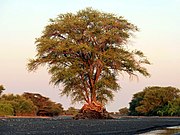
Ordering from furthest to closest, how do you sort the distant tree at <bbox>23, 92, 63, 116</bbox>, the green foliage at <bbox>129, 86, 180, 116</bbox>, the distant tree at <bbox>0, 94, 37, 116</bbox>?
the green foliage at <bbox>129, 86, 180, 116</bbox>
the distant tree at <bbox>23, 92, 63, 116</bbox>
the distant tree at <bbox>0, 94, 37, 116</bbox>

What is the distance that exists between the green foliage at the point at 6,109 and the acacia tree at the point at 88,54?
3.19 metres

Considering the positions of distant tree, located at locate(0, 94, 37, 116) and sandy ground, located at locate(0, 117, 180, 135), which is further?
distant tree, located at locate(0, 94, 37, 116)

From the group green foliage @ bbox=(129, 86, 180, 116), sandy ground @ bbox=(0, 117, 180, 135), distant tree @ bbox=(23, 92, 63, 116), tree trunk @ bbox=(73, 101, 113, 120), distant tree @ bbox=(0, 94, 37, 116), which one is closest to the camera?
sandy ground @ bbox=(0, 117, 180, 135)

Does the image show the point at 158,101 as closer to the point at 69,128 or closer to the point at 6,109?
the point at 6,109

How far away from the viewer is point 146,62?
1340 inches

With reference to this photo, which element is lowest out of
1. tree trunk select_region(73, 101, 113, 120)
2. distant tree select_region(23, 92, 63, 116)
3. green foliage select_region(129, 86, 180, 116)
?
tree trunk select_region(73, 101, 113, 120)

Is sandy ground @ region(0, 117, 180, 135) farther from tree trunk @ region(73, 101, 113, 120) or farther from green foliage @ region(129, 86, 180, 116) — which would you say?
green foliage @ region(129, 86, 180, 116)

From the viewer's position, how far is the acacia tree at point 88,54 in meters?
33.1

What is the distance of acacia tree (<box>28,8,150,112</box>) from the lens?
3312cm

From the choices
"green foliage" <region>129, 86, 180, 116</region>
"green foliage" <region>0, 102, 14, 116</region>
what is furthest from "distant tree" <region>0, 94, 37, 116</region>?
"green foliage" <region>129, 86, 180, 116</region>

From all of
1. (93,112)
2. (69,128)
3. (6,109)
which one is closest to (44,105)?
(6,109)

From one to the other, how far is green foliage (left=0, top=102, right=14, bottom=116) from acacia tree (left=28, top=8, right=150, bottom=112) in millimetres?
3187

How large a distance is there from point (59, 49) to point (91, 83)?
150 inches

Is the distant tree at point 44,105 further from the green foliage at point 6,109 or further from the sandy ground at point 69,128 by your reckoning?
the sandy ground at point 69,128
